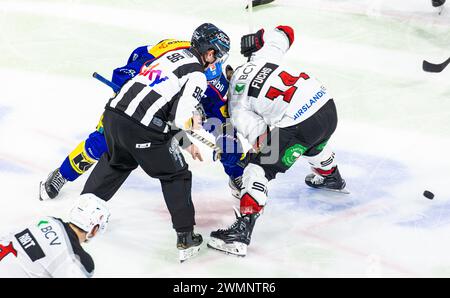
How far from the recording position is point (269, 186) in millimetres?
4543

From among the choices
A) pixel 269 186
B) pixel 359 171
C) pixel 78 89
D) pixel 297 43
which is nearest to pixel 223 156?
pixel 269 186

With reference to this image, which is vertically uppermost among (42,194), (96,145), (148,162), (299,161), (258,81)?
(258,81)

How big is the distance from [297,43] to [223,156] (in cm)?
241

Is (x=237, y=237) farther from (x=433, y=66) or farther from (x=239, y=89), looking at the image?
(x=433, y=66)

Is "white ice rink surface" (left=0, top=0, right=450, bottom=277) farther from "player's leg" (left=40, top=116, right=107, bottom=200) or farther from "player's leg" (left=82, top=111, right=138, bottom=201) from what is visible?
"player's leg" (left=82, top=111, right=138, bottom=201)

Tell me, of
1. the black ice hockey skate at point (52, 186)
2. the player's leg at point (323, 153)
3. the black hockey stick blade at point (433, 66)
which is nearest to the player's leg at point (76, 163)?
the black ice hockey skate at point (52, 186)

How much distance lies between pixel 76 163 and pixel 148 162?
2.43 ft

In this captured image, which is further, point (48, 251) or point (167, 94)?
point (167, 94)

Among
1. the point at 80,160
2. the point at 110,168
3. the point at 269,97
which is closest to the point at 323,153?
the point at 269,97

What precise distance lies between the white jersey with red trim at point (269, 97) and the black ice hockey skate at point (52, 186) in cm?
106

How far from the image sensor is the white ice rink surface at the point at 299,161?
3875 mm

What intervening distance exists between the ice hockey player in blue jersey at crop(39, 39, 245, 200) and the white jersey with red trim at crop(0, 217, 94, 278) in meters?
0.90

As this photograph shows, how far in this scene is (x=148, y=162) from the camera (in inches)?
146

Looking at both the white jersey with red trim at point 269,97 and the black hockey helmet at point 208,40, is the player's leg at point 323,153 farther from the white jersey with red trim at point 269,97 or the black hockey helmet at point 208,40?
the black hockey helmet at point 208,40
